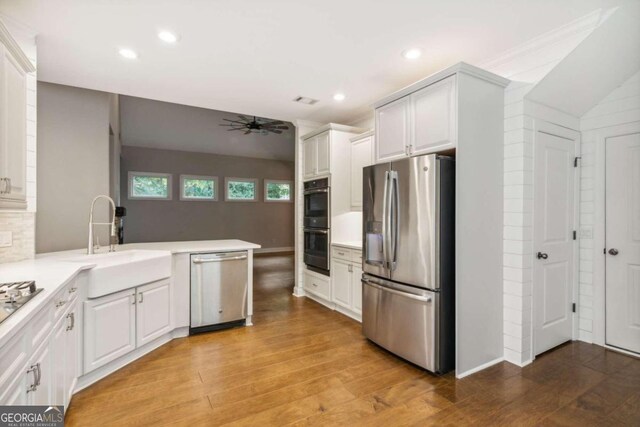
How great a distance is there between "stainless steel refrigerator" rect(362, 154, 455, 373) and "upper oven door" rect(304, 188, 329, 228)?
135 centimetres

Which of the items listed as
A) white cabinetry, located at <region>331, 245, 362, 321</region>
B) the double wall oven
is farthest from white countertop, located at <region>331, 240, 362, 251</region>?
the double wall oven

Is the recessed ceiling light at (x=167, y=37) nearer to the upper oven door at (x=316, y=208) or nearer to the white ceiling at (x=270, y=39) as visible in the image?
the white ceiling at (x=270, y=39)

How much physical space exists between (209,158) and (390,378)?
28.0 ft

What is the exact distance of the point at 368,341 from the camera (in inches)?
125

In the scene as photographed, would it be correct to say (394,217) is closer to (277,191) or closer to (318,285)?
(318,285)

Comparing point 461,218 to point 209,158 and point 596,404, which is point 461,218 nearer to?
point 596,404

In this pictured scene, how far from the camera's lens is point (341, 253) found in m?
4.00

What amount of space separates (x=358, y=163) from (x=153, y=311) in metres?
2.90

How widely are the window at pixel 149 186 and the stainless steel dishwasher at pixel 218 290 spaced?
6.55 meters

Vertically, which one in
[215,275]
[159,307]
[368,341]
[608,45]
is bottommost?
[368,341]

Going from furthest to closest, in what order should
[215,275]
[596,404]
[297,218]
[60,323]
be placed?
[297,218] → [215,275] → [596,404] → [60,323]

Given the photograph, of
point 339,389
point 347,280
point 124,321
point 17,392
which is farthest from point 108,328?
point 347,280

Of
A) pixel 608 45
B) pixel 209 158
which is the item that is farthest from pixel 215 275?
pixel 209 158

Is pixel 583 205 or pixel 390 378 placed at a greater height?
pixel 583 205
